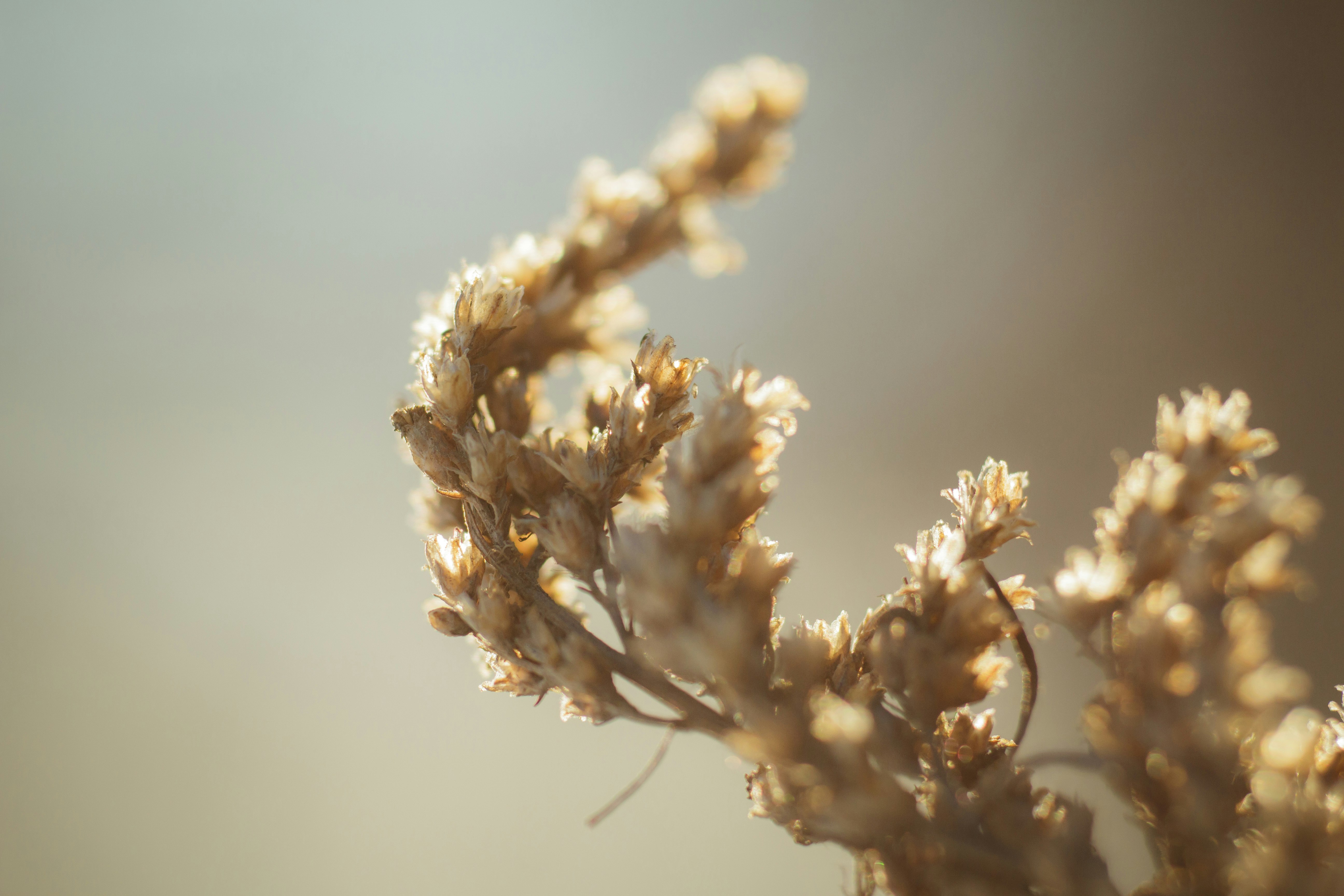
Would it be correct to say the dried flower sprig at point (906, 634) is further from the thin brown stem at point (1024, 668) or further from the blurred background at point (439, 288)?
the blurred background at point (439, 288)

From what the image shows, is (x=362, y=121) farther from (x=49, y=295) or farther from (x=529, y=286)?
(x=529, y=286)

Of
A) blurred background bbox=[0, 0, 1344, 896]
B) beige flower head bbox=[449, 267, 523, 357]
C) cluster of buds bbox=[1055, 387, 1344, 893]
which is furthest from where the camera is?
blurred background bbox=[0, 0, 1344, 896]

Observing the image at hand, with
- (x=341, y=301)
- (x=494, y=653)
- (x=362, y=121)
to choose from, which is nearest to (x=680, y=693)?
(x=494, y=653)

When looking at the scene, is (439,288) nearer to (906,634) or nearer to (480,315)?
(480,315)

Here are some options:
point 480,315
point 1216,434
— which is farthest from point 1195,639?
point 480,315

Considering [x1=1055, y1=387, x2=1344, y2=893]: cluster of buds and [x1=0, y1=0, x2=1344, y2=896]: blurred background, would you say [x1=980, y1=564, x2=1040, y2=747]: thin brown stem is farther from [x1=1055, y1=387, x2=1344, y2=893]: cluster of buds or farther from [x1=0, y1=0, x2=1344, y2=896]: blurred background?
[x1=0, y1=0, x2=1344, y2=896]: blurred background

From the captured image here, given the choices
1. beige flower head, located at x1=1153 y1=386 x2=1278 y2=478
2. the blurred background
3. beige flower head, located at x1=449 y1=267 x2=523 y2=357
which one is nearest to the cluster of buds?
beige flower head, located at x1=1153 y1=386 x2=1278 y2=478
